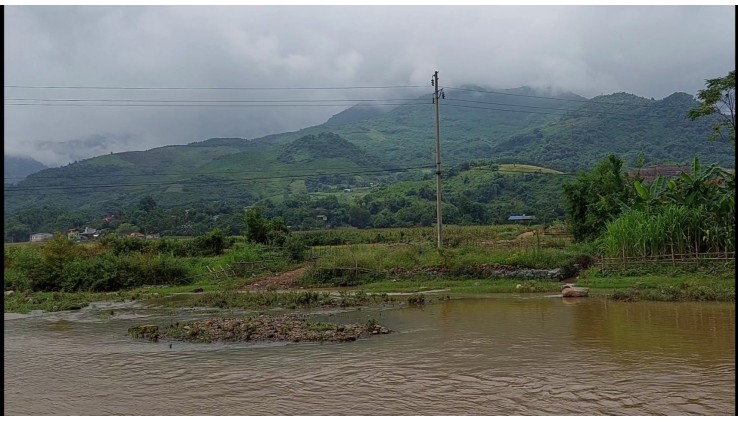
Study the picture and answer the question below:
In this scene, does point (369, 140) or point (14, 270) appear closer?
point (14, 270)

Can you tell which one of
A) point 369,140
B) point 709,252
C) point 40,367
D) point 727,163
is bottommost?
point 40,367

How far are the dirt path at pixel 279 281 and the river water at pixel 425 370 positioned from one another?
1175 cm

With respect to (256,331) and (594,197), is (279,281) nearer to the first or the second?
(256,331)

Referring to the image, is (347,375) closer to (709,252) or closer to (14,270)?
(709,252)

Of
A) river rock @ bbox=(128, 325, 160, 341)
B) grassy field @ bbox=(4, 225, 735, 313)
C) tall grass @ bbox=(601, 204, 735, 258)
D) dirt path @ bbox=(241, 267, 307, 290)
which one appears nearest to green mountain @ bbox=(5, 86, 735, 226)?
grassy field @ bbox=(4, 225, 735, 313)

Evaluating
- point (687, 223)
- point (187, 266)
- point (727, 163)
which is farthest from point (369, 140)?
point (687, 223)

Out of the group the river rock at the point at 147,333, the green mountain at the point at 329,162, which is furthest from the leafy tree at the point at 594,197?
the green mountain at the point at 329,162

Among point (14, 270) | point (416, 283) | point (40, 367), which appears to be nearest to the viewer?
point (40, 367)

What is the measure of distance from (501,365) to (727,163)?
91.8m

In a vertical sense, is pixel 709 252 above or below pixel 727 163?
below

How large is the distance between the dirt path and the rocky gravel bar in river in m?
12.2

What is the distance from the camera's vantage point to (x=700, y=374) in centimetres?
932

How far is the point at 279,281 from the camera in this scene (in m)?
28.9
